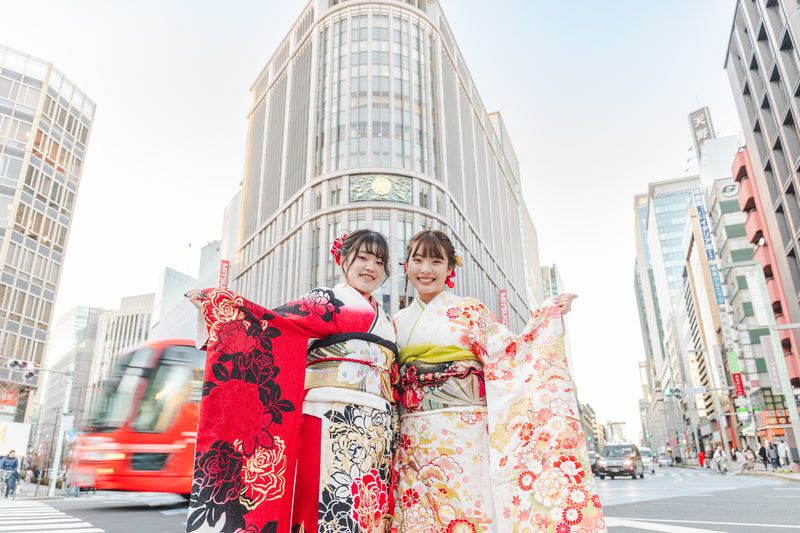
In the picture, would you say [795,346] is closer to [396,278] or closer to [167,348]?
[396,278]

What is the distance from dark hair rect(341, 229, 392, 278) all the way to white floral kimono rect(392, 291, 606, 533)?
0.45 meters

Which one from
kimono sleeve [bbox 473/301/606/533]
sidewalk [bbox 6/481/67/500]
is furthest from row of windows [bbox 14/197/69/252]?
kimono sleeve [bbox 473/301/606/533]

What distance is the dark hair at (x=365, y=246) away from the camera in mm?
2760

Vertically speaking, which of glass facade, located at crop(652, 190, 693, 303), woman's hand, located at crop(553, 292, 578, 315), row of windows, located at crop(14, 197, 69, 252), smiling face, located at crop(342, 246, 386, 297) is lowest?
woman's hand, located at crop(553, 292, 578, 315)

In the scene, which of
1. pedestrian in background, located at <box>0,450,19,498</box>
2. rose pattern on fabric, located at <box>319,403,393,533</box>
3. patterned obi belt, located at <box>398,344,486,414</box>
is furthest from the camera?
pedestrian in background, located at <box>0,450,19,498</box>

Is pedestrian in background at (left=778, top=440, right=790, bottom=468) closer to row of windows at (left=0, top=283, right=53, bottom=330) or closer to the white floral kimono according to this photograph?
the white floral kimono

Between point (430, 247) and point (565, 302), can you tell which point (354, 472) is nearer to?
point (430, 247)

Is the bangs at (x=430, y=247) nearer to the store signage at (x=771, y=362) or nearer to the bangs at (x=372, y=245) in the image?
the bangs at (x=372, y=245)

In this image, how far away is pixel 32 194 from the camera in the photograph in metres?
32.3

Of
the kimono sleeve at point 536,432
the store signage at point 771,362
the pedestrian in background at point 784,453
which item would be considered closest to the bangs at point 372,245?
the kimono sleeve at point 536,432

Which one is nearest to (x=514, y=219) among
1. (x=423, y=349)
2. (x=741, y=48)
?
(x=741, y=48)

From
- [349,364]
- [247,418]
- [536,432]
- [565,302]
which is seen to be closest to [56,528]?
[247,418]

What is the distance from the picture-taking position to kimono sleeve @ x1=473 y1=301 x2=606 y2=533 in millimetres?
2375

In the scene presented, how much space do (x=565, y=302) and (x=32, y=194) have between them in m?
38.8
